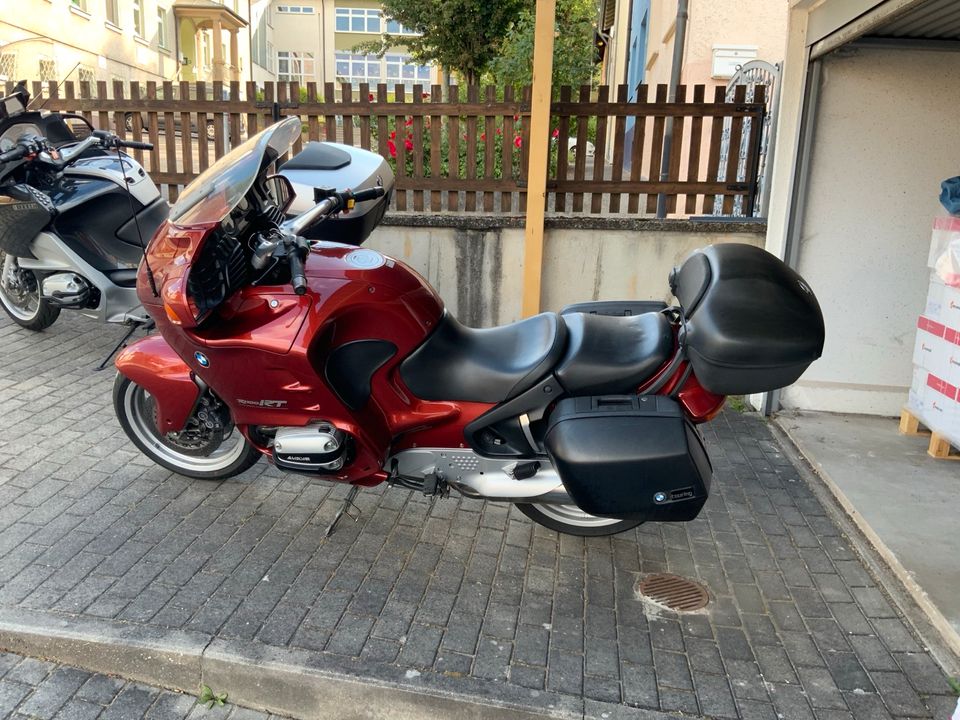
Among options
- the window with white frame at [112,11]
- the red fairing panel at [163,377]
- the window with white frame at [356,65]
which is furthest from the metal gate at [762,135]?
the window with white frame at [356,65]

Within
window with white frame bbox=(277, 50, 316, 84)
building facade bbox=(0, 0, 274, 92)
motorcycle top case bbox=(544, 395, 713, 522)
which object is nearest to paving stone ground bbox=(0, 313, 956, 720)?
motorcycle top case bbox=(544, 395, 713, 522)

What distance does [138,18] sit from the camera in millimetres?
26062

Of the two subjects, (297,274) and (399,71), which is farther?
(399,71)

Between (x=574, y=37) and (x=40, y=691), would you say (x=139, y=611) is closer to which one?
(x=40, y=691)

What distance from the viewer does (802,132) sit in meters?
4.60

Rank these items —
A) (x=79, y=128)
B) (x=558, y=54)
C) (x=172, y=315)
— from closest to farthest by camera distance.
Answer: (x=172, y=315) < (x=79, y=128) < (x=558, y=54)

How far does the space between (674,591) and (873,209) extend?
296 centimetres

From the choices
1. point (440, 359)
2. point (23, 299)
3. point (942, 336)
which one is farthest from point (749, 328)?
point (23, 299)

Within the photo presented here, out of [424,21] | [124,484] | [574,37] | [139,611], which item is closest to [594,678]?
[139,611]

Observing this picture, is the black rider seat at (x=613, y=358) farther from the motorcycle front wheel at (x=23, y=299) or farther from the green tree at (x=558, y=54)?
the green tree at (x=558, y=54)

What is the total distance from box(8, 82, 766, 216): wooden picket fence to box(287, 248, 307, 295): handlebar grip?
3.44 m

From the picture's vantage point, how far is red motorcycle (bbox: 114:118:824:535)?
Answer: 2.48 metres

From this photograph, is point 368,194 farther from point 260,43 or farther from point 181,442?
point 260,43

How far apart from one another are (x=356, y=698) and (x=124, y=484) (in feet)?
6.18
